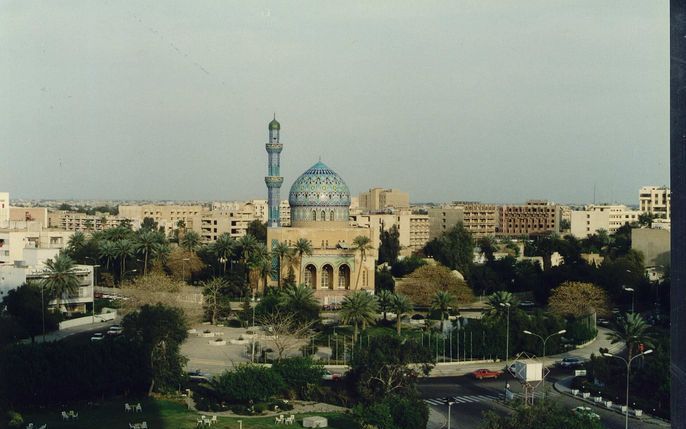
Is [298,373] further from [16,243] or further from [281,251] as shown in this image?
[16,243]

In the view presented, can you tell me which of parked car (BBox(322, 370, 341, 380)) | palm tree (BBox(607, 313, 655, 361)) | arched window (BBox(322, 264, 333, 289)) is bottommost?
parked car (BBox(322, 370, 341, 380))

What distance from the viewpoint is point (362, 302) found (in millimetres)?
35500

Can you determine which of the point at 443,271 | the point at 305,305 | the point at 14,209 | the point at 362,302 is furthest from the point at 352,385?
the point at 14,209

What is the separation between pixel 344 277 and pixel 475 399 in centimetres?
2295

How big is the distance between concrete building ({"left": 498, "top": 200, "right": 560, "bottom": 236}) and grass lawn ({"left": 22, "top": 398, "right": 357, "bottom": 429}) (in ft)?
271

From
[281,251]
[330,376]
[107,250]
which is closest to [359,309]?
[330,376]

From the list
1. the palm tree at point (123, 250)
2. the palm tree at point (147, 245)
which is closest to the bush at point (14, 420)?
the palm tree at point (147, 245)

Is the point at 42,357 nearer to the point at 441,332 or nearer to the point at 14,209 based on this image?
the point at 441,332

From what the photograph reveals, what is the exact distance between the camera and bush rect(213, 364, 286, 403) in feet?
89.0

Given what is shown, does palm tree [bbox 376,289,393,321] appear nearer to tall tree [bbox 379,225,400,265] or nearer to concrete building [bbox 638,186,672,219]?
tall tree [bbox 379,225,400,265]

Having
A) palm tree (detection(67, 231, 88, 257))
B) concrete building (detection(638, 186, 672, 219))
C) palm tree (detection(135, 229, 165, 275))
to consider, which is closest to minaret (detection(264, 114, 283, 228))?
palm tree (detection(135, 229, 165, 275))

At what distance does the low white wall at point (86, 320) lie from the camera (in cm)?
4119

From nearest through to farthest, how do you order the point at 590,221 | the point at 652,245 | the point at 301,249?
the point at 301,249, the point at 652,245, the point at 590,221

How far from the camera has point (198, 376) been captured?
3145cm
